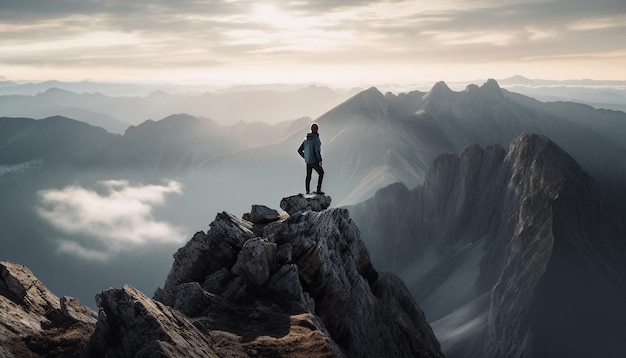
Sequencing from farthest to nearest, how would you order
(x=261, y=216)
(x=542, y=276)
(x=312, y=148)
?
(x=542, y=276) < (x=261, y=216) < (x=312, y=148)

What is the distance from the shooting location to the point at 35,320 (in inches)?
1112

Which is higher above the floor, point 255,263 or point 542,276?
point 255,263

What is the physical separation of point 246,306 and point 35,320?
11.4m

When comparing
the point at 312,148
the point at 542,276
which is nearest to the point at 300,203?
the point at 312,148

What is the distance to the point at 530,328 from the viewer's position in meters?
129

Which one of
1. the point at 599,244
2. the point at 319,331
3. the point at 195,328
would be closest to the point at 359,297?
the point at 319,331

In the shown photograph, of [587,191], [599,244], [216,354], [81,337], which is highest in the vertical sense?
[81,337]

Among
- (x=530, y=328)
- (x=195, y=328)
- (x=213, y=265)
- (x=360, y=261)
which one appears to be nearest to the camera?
(x=195, y=328)

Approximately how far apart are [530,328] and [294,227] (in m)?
106

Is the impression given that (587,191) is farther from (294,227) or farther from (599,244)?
(294,227)

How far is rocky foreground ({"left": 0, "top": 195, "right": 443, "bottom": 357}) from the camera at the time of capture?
2547 centimetres

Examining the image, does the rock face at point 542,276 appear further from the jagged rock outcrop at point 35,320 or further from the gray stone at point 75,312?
the jagged rock outcrop at point 35,320

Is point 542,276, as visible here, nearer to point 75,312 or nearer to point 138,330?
point 75,312

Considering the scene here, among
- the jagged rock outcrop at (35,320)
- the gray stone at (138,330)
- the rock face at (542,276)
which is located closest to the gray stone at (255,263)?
the gray stone at (138,330)
